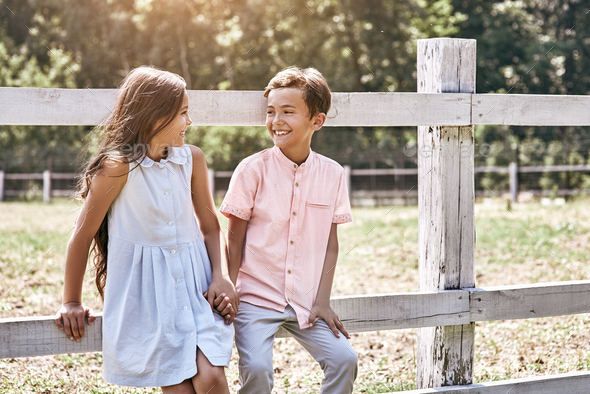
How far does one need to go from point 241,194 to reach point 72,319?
2.42ft

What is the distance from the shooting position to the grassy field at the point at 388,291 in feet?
9.68

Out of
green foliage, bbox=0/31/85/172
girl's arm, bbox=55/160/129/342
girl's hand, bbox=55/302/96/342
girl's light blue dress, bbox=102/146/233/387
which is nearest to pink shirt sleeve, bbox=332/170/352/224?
girl's light blue dress, bbox=102/146/233/387

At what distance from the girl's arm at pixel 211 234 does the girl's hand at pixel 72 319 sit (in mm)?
430

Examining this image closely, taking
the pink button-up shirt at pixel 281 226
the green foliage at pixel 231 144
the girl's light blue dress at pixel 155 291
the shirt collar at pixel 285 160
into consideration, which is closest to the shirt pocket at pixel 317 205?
the pink button-up shirt at pixel 281 226

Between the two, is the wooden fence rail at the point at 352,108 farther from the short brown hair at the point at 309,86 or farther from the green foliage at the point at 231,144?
the green foliage at the point at 231,144

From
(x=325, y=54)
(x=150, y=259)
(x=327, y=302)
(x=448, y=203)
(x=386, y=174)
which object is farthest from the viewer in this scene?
(x=325, y=54)

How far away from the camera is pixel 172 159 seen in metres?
2.06

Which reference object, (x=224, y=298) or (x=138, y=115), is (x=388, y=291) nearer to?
(x=224, y=298)

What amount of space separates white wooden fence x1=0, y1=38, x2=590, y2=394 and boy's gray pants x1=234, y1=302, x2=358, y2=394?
172 mm

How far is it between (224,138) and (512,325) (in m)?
15.1

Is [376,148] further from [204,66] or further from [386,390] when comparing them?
[386,390]

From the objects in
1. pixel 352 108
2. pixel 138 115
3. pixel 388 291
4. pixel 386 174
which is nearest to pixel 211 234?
pixel 138 115

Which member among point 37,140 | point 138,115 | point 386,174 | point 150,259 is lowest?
point 150,259

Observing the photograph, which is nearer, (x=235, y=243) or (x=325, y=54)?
(x=235, y=243)
